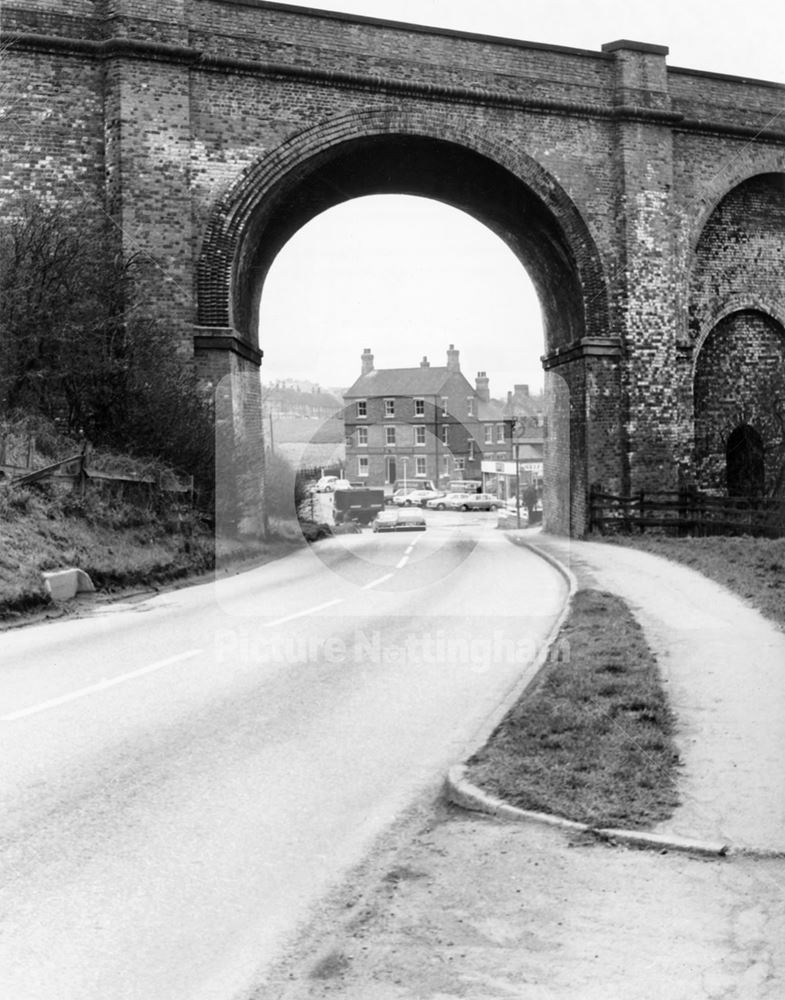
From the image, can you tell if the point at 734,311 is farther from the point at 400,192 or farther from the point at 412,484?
the point at 412,484

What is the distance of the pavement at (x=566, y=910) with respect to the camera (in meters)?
3.65

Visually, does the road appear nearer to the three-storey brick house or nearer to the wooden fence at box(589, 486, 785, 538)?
the wooden fence at box(589, 486, 785, 538)

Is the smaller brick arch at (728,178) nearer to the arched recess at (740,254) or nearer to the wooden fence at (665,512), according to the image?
the arched recess at (740,254)

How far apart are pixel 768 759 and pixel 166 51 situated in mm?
19220

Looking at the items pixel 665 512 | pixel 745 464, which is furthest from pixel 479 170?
pixel 745 464

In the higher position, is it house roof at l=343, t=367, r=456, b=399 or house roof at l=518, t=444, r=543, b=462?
house roof at l=343, t=367, r=456, b=399

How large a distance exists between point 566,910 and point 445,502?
60.6m

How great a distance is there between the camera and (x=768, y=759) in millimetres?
6023

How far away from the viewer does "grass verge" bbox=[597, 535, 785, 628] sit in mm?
12773

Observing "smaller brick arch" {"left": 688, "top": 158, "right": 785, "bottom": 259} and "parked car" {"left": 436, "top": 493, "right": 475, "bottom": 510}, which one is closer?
"smaller brick arch" {"left": 688, "top": 158, "right": 785, "bottom": 259}

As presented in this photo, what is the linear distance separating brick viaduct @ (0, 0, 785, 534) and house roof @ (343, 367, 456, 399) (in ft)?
101

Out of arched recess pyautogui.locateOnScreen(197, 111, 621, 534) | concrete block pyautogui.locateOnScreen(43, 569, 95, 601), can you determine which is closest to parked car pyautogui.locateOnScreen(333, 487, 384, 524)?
arched recess pyautogui.locateOnScreen(197, 111, 621, 534)

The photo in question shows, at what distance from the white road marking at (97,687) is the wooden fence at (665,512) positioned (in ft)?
54.4

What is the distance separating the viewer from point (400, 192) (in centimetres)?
2630
